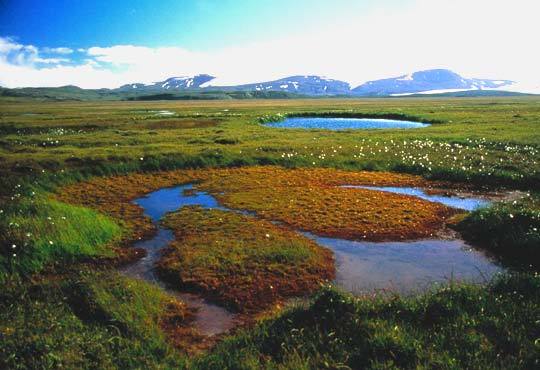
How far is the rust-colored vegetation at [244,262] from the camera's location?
12.4 m

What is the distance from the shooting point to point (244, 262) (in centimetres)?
1419

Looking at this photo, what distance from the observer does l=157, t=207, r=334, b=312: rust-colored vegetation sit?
12383 millimetres

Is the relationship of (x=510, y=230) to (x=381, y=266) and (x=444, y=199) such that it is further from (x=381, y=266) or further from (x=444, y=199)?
(x=444, y=199)

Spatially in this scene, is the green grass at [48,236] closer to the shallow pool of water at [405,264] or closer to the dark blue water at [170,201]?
the dark blue water at [170,201]

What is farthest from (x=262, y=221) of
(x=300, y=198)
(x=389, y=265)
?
(x=389, y=265)

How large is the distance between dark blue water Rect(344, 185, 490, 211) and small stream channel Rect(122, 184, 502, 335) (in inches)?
225

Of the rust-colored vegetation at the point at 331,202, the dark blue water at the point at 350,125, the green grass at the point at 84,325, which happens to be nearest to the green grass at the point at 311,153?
the rust-colored vegetation at the point at 331,202

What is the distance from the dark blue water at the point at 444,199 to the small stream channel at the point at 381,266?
570 cm

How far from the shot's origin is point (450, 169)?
1115 inches

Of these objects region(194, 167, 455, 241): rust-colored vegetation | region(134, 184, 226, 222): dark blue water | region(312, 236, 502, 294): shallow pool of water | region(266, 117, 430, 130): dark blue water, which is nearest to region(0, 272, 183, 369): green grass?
region(312, 236, 502, 294): shallow pool of water

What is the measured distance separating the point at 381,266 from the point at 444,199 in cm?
1122

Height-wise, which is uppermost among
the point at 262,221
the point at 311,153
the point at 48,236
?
the point at 311,153

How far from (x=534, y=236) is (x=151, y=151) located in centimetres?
2872

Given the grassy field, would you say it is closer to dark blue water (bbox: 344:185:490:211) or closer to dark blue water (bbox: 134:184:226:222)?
dark blue water (bbox: 134:184:226:222)
